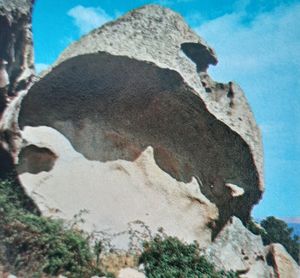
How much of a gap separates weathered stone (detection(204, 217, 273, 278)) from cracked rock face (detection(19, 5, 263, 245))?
34 centimetres

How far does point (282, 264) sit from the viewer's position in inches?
463

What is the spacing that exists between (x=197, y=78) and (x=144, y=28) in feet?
4.74

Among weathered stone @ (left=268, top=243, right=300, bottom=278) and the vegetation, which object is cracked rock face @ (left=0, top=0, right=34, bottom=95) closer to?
weathered stone @ (left=268, top=243, right=300, bottom=278)

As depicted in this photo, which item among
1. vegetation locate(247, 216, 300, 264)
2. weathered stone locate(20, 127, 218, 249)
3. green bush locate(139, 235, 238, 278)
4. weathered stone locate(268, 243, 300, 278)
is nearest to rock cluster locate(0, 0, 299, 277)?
weathered stone locate(20, 127, 218, 249)

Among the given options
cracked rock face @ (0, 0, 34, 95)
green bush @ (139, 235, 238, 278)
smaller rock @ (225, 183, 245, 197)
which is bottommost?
green bush @ (139, 235, 238, 278)

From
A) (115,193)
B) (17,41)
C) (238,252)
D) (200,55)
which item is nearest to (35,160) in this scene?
(115,193)

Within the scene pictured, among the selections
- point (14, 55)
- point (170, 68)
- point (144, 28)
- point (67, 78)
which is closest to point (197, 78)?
point (170, 68)

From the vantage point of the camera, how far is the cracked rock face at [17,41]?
9109 millimetres

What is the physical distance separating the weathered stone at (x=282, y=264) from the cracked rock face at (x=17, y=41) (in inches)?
270

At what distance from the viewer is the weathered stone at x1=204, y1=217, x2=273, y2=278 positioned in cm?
997

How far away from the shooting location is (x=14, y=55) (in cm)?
970

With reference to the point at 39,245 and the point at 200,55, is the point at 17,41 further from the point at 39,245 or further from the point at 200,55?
the point at 39,245

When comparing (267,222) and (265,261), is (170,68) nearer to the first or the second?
(265,261)

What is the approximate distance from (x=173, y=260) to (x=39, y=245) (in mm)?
2380
